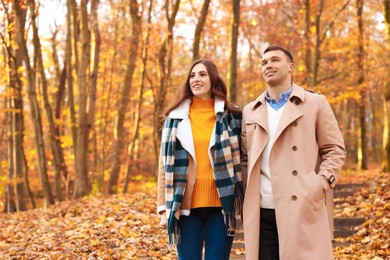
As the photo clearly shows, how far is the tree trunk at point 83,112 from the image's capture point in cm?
1327

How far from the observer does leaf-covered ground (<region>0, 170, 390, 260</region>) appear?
6.40m

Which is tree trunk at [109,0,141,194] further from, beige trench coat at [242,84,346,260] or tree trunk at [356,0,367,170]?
beige trench coat at [242,84,346,260]

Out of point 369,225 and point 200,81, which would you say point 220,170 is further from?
point 369,225

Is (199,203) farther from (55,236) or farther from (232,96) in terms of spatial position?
(232,96)

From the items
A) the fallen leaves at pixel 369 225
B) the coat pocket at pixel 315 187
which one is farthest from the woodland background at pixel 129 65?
the coat pocket at pixel 315 187

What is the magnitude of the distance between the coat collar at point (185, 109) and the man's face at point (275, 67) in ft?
1.59

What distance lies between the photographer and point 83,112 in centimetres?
1380

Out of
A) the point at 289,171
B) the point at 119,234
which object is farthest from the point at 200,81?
the point at 119,234

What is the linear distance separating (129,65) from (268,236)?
50.8 feet

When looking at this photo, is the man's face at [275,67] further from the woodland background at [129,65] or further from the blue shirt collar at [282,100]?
the woodland background at [129,65]

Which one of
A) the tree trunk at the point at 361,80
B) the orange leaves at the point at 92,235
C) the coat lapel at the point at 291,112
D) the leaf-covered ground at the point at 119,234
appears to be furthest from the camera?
the tree trunk at the point at 361,80

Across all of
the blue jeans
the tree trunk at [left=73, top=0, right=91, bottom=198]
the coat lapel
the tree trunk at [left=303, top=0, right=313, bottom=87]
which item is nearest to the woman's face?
the coat lapel

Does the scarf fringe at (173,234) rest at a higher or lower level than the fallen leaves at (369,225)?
higher

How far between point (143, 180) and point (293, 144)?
2403cm
